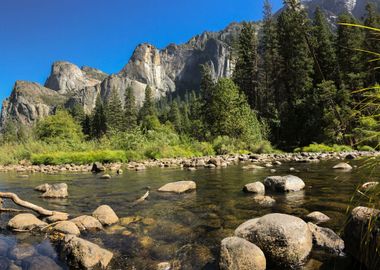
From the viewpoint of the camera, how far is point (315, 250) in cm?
459

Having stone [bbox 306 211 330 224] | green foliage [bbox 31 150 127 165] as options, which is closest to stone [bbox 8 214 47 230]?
stone [bbox 306 211 330 224]

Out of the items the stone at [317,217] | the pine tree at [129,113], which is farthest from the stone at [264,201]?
the pine tree at [129,113]

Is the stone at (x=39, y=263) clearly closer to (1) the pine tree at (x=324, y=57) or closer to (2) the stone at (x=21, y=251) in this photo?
(2) the stone at (x=21, y=251)

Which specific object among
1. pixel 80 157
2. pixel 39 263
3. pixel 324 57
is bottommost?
pixel 39 263

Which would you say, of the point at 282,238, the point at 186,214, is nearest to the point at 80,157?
the point at 186,214

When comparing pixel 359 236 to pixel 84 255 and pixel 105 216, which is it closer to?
pixel 84 255

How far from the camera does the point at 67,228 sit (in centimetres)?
587

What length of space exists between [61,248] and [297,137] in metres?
37.6

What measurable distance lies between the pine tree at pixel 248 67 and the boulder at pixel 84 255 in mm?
48308

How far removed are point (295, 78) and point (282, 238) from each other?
42345mm

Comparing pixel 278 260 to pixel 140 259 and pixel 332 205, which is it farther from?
pixel 332 205

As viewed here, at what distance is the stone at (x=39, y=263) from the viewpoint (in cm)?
440

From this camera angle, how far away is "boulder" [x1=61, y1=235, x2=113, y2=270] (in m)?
4.46

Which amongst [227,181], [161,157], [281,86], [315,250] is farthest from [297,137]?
[315,250]
